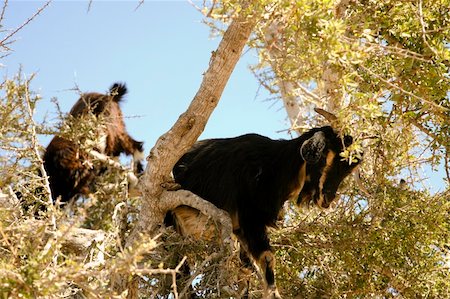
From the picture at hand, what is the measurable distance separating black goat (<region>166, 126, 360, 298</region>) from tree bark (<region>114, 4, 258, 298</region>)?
1.26 ft

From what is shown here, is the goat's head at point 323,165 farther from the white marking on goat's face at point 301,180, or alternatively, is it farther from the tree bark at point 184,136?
the tree bark at point 184,136

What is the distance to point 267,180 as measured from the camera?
5.95 metres

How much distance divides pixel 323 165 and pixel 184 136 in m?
1.13

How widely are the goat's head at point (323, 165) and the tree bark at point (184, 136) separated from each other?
85 cm

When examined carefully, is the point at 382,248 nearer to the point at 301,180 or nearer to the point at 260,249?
the point at 301,180

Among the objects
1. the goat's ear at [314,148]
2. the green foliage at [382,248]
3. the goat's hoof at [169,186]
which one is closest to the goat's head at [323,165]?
the goat's ear at [314,148]

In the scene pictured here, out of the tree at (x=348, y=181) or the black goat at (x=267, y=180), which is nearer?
the tree at (x=348, y=181)

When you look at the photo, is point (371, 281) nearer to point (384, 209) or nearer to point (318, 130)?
point (384, 209)

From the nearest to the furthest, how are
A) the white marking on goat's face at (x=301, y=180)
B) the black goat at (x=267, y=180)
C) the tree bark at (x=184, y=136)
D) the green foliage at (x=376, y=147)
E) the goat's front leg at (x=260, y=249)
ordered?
the green foliage at (x=376, y=147)
the tree bark at (x=184, y=136)
the goat's front leg at (x=260, y=249)
the black goat at (x=267, y=180)
the white marking on goat's face at (x=301, y=180)

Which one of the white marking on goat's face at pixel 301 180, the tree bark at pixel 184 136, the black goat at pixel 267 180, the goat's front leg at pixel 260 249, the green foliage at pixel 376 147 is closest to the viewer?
the green foliage at pixel 376 147

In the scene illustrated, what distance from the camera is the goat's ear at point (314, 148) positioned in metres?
5.65

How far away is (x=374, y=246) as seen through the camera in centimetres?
586

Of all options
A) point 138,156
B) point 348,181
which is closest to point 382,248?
point 348,181

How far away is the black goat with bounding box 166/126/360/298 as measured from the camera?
569 cm
